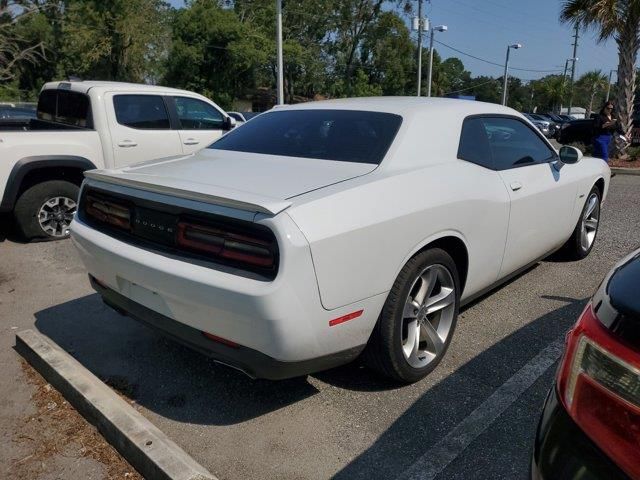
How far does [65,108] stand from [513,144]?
5366mm

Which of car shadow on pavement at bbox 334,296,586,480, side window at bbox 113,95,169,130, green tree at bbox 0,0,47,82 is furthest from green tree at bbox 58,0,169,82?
car shadow on pavement at bbox 334,296,586,480

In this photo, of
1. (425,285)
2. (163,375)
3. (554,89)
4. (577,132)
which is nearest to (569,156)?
(425,285)

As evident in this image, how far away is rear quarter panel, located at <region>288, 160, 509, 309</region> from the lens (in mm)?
2381

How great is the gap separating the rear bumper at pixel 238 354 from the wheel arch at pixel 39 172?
3539mm

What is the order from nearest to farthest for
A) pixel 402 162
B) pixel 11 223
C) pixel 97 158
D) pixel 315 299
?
1. pixel 315 299
2. pixel 402 162
3. pixel 97 158
4. pixel 11 223

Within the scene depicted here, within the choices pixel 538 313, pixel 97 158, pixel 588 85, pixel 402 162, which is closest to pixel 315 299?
pixel 402 162

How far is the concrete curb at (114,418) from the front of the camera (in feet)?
7.45

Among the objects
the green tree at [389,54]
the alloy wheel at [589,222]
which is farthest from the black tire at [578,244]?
the green tree at [389,54]

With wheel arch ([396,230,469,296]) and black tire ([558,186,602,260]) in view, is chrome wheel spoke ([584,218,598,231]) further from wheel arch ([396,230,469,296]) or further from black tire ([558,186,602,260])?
wheel arch ([396,230,469,296])

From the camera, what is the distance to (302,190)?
254 cm

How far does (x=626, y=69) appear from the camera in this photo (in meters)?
14.0

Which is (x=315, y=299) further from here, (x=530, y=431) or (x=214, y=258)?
(x=530, y=431)

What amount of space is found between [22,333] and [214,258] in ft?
6.07

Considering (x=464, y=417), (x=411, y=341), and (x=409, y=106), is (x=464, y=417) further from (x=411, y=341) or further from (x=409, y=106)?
(x=409, y=106)
